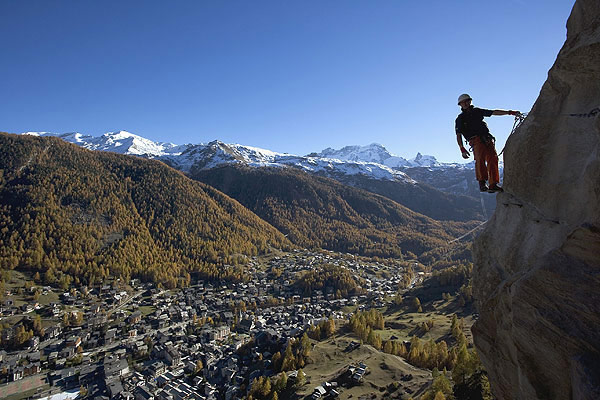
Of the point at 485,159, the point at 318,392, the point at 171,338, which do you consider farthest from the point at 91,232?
the point at 485,159

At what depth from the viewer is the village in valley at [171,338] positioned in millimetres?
59531

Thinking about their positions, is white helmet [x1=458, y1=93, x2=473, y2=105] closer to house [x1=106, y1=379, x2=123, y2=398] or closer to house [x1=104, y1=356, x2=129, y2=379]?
house [x1=106, y1=379, x2=123, y2=398]

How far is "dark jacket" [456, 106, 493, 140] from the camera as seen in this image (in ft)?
35.7

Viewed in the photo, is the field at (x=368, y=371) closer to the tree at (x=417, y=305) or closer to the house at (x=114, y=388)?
the house at (x=114, y=388)

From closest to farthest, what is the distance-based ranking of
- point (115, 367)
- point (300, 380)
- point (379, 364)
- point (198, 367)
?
point (300, 380) < point (379, 364) < point (115, 367) < point (198, 367)

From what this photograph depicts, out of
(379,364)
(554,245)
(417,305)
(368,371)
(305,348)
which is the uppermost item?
(554,245)

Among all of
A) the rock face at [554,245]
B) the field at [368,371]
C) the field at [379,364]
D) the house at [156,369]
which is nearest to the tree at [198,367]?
the house at [156,369]

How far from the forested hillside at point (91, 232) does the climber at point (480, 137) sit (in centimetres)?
13537

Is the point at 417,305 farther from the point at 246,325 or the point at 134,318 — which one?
the point at 134,318

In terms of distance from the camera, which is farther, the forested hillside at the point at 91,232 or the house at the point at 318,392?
the forested hillside at the point at 91,232

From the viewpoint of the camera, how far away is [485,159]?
37.2 feet

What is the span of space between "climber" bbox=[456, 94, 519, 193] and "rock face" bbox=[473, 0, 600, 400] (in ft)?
1.76

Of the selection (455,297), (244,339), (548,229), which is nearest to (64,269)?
(244,339)

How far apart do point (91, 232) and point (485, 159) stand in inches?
6971
